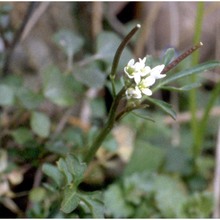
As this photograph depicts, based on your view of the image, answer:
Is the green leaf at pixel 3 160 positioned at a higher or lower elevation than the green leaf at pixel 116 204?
higher

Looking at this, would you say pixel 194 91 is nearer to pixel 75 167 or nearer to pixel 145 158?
pixel 145 158

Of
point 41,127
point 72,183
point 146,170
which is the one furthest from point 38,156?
point 72,183

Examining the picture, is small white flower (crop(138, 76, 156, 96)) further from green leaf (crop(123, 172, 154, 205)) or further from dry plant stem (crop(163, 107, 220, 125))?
dry plant stem (crop(163, 107, 220, 125))

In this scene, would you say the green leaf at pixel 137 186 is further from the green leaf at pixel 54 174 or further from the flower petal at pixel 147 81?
the flower petal at pixel 147 81

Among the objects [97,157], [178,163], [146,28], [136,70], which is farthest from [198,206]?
[146,28]

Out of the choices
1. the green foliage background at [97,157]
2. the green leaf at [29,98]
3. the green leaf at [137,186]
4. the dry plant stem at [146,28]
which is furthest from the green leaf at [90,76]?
the dry plant stem at [146,28]
